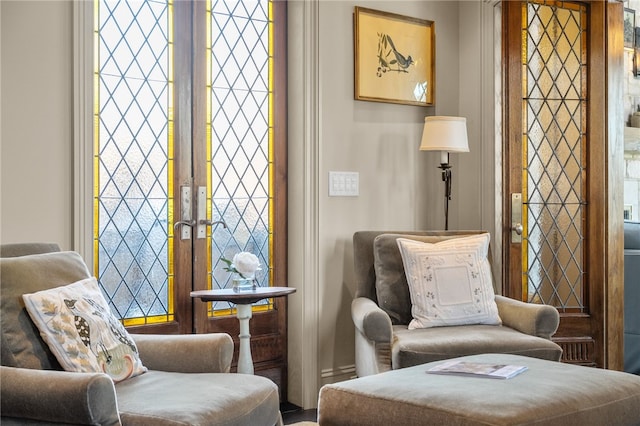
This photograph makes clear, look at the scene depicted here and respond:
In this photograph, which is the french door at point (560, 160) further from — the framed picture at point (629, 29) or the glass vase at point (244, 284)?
the framed picture at point (629, 29)

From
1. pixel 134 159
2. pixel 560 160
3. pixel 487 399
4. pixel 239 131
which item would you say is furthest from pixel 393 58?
pixel 487 399

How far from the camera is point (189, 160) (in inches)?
134

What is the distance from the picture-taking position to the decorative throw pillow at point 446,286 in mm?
3248

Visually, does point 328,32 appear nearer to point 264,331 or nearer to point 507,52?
point 507,52

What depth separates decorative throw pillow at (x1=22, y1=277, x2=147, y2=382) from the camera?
2.10 metres

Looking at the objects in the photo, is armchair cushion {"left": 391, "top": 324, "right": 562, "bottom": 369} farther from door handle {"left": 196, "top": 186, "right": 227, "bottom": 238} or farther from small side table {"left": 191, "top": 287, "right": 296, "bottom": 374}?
door handle {"left": 196, "top": 186, "right": 227, "bottom": 238}

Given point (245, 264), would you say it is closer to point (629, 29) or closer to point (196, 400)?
point (196, 400)

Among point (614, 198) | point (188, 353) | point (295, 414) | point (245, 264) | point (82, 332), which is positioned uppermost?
point (614, 198)

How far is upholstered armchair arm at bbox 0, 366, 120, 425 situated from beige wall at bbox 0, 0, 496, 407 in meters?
1.10

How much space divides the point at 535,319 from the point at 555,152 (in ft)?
4.05

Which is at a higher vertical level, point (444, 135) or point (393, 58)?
point (393, 58)

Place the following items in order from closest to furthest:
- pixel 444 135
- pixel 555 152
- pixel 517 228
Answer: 1. pixel 444 135
2. pixel 517 228
3. pixel 555 152

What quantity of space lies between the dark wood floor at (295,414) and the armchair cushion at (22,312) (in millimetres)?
1507

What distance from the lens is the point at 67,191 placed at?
2.94 metres
